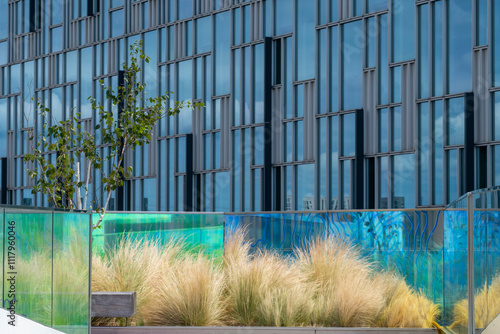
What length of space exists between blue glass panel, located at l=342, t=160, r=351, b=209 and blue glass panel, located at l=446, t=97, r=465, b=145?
119 inches

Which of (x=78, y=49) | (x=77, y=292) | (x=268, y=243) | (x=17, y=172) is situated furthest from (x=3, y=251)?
(x=17, y=172)

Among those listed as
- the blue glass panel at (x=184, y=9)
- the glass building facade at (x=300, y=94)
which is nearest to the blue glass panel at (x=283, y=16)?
the glass building facade at (x=300, y=94)

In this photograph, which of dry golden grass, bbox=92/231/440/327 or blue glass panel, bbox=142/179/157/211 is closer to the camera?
dry golden grass, bbox=92/231/440/327

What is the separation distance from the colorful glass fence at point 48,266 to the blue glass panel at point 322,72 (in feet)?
47.9

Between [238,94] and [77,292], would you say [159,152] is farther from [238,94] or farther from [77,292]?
[77,292]

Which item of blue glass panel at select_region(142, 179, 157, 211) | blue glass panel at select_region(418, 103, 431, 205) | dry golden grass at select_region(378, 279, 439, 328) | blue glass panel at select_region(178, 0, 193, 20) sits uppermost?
blue glass panel at select_region(178, 0, 193, 20)

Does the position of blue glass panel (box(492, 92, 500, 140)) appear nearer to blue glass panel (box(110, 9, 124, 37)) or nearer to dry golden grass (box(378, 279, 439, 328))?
dry golden grass (box(378, 279, 439, 328))

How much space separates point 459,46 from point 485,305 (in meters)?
14.0

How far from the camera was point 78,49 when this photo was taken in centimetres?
2892

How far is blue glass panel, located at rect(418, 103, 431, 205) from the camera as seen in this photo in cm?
1873

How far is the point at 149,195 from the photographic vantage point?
85.3 feet

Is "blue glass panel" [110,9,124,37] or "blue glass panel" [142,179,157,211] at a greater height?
"blue glass panel" [110,9,124,37]

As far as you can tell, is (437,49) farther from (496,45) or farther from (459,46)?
(496,45)

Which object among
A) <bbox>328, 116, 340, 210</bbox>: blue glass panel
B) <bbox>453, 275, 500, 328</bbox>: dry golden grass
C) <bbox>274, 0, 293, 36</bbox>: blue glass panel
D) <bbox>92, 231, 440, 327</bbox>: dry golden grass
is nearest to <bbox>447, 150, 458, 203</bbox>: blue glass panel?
<bbox>328, 116, 340, 210</bbox>: blue glass panel
